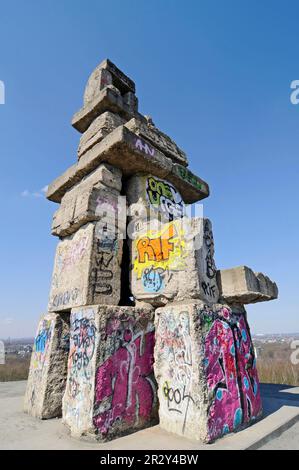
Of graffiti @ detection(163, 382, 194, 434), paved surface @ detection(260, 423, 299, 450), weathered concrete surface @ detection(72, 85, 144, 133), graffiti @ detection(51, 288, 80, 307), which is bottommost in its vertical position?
paved surface @ detection(260, 423, 299, 450)

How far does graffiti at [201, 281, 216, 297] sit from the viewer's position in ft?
11.5

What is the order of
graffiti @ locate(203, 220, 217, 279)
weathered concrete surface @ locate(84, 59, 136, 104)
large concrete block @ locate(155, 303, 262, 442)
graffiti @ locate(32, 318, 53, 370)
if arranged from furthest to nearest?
weathered concrete surface @ locate(84, 59, 136, 104)
graffiti @ locate(32, 318, 53, 370)
graffiti @ locate(203, 220, 217, 279)
large concrete block @ locate(155, 303, 262, 442)

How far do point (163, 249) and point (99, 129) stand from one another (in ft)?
8.78

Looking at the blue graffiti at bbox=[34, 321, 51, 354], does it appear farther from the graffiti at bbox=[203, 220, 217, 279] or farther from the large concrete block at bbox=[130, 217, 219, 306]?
the graffiti at bbox=[203, 220, 217, 279]

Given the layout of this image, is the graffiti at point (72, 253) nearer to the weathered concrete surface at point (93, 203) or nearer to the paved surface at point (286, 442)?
the weathered concrete surface at point (93, 203)

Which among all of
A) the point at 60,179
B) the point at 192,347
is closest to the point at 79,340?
the point at 192,347

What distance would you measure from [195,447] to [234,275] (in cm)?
196

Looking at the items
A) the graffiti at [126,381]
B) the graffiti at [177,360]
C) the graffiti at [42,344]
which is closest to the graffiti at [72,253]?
the graffiti at [42,344]

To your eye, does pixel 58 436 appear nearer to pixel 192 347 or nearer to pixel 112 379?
pixel 112 379

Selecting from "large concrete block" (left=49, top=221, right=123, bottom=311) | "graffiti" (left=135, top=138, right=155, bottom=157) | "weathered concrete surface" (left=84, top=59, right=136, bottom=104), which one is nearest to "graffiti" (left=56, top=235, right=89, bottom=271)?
"large concrete block" (left=49, top=221, right=123, bottom=311)

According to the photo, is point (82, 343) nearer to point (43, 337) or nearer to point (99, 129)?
point (43, 337)

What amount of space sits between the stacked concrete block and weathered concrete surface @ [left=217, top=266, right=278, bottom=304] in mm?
13

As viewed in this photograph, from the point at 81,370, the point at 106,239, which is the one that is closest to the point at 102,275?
the point at 106,239

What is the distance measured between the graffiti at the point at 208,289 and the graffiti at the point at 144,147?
7.89 ft
